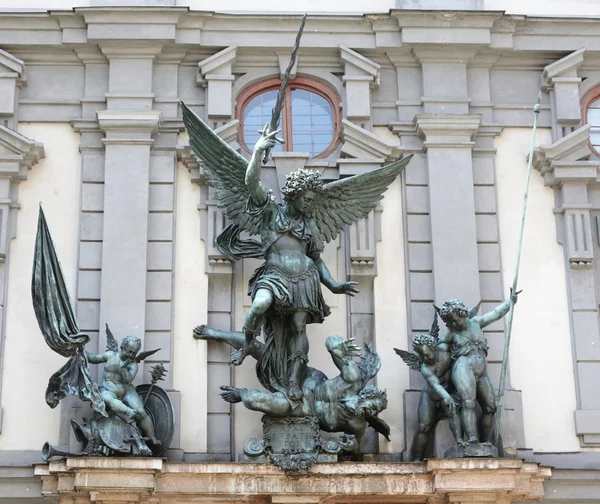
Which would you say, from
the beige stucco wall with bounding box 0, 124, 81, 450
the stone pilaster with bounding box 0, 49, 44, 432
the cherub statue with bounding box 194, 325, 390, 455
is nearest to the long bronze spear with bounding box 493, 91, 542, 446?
the cherub statue with bounding box 194, 325, 390, 455

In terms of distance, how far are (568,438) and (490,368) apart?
115cm

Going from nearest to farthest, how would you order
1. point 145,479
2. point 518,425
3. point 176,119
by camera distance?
1. point 145,479
2. point 518,425
3. point 176,119

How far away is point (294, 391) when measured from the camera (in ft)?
55.0

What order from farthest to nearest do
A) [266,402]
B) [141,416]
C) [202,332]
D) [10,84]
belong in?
[10,84]
[202,332]
[266,402]
[141,416]

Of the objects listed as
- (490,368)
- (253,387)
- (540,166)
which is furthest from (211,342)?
(540,166)

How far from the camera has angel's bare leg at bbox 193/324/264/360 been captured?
17.1m

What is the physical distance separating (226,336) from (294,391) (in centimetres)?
107

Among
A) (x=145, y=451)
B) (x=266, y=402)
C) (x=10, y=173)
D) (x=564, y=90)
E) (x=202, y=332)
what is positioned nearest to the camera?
(x=145, y=451)

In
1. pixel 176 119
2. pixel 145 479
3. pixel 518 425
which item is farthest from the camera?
pixel 176 119

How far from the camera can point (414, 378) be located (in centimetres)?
1736

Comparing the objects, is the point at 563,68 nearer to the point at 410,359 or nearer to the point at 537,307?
the point at 537,307

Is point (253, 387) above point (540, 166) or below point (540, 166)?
below

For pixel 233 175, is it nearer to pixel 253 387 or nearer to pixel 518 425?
pixel 253 387

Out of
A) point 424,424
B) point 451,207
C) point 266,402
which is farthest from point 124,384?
point 451,207
